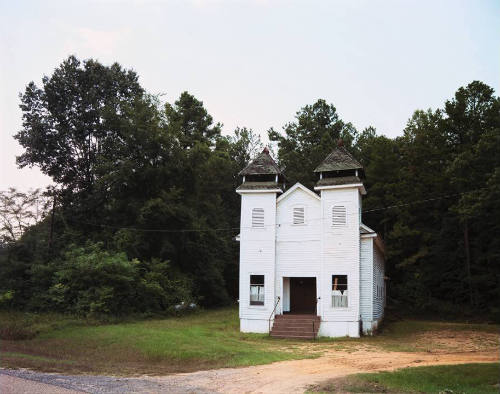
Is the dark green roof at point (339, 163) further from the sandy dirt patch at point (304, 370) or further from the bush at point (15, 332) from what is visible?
the bush at point (15, 332)

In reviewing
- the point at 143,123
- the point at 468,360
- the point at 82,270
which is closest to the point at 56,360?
the point at 82,270

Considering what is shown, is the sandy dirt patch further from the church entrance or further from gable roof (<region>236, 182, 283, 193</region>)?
gable roof (<region>236, 182, 283, 193</region>)

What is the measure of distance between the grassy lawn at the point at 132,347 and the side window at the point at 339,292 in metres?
4.17

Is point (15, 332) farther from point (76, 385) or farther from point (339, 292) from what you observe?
point (339, 292)

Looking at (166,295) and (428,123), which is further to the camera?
(428,123)

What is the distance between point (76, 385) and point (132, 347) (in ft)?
23.3

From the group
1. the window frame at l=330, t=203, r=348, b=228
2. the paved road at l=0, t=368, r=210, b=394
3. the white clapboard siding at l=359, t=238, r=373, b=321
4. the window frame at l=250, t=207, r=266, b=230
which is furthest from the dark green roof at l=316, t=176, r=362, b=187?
the paved road at l=0, t=368, r=210, b=394

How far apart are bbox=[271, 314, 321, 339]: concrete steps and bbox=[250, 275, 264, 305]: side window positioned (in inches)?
54.3

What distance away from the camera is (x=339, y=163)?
85.7 ft

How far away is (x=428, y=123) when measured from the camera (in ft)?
126

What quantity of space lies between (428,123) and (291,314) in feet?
69.1

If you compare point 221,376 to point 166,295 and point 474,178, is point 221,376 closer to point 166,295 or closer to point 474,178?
point 166,295

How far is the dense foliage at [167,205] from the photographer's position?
29.5m

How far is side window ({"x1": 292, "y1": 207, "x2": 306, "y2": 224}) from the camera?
26316 millimetres
